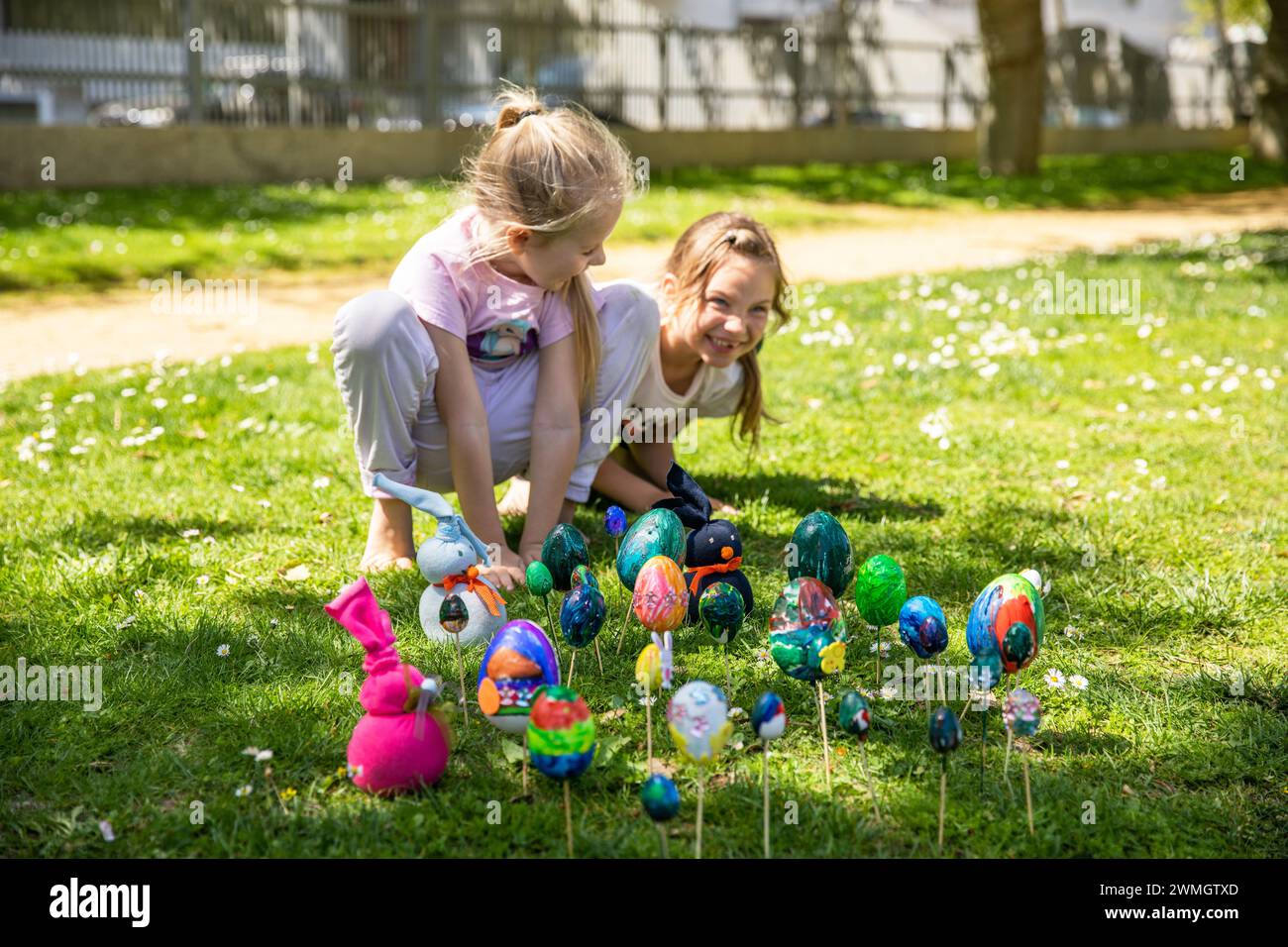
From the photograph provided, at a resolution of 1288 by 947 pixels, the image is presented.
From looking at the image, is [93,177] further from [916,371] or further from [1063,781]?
[1063,781]

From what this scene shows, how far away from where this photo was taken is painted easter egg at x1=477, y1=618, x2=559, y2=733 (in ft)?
7.93

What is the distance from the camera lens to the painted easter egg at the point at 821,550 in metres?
3.02

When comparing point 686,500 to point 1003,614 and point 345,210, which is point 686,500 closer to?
point 1003,614

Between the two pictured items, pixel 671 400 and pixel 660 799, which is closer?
pixel 660 799

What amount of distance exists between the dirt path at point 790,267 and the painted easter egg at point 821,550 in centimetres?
521

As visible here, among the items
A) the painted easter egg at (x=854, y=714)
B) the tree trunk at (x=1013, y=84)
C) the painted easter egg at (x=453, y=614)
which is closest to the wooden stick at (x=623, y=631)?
the painted easter egg at (x=453, y=614)

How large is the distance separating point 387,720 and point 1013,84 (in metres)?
18.3

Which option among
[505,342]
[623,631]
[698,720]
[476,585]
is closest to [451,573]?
[476,585]

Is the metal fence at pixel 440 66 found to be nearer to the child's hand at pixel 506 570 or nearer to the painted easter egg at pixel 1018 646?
the child's hand at pixel 506 570

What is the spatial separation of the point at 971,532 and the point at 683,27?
1762 cm

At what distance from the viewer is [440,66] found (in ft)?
59.2

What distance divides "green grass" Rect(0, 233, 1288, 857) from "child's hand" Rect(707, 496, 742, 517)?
5 centimetres

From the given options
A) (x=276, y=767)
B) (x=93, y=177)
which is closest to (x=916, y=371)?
(x=276, y=767)

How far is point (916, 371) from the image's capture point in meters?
6.55
